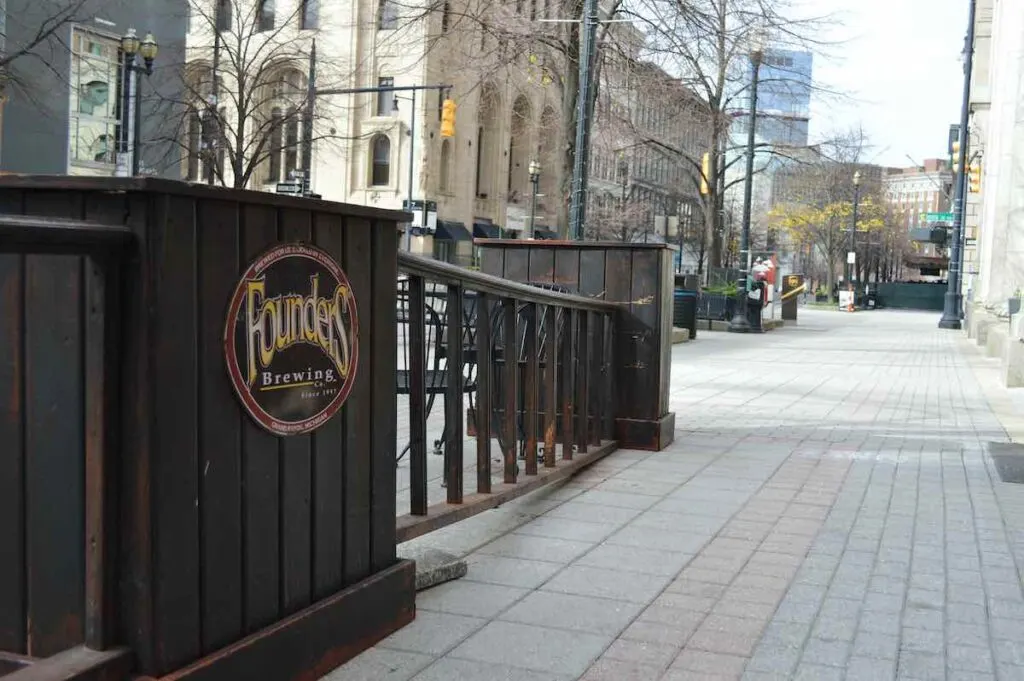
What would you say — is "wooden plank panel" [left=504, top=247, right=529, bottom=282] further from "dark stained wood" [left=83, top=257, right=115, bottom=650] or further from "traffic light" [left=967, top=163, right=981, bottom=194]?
"traffic light" [left=967, top=163, right=981, bottom=194]

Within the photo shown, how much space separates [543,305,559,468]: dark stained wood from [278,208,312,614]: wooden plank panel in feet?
10.4

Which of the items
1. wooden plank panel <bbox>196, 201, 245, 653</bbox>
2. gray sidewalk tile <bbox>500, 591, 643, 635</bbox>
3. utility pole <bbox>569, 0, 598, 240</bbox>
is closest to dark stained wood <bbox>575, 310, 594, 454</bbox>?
gray sidewalk tile <bbox>500, 591, 643, 635</bbox>

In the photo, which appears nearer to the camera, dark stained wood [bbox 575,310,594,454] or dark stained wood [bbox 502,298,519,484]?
dark stained wood [bbox 502,298,519,484]

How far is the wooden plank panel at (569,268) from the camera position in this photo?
795cm

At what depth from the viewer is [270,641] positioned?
310cm

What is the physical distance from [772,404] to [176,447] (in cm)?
977

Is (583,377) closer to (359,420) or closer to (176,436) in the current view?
(359,420)

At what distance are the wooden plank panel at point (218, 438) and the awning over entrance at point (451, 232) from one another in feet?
185

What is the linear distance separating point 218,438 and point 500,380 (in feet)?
15.2

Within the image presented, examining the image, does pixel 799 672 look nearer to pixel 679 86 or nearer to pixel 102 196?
pixel 102 196

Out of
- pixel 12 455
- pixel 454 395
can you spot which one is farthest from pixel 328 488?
pixel 454 395

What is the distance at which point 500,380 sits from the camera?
7496 mm

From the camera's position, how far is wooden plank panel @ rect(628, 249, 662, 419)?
7.80 metres

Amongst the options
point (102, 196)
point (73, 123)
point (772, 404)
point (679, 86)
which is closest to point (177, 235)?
point (102, 196)
